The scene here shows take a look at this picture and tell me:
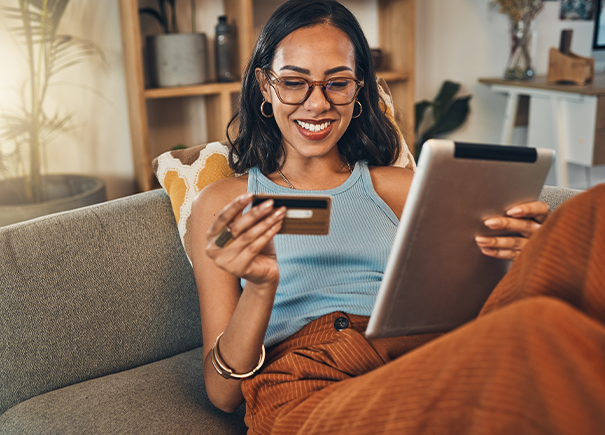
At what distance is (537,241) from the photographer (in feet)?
2.36

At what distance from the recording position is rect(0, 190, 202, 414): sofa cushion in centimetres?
103

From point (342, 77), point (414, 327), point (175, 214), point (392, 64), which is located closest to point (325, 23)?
point (342, 77)

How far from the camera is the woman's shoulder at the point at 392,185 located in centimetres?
123

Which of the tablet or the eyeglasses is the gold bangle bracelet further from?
the eyeglasses

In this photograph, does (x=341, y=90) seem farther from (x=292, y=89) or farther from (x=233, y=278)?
(x=233, y=278)

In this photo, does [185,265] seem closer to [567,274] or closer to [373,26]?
[567,274]

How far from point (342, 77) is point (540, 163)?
1.43ft

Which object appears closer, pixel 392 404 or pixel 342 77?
pixel 392 404

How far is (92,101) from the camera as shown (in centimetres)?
238

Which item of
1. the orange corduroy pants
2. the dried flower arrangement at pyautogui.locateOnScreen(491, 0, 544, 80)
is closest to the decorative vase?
the dried flower arrangement at pyautogui.locateOnScreen(491, 0, 544, 80)

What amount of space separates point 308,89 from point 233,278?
0.39m

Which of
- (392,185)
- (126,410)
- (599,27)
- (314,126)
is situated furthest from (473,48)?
(126,410)

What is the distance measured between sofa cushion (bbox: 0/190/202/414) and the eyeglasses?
1.24ft

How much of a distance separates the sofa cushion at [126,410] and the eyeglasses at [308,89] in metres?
0.60
